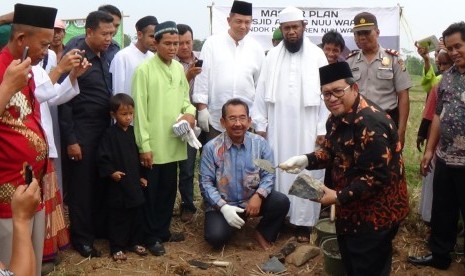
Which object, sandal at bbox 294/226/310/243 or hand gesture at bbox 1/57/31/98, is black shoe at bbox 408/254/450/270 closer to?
sandal at bbox 294/226/310/243

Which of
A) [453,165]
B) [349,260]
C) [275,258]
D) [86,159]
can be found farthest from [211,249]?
[453,165]

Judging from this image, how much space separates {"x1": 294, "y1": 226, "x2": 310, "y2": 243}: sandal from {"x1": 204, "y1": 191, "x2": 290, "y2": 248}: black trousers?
0.24 metres

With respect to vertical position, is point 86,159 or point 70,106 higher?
point 70,106

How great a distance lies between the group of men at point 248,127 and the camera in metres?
3.38

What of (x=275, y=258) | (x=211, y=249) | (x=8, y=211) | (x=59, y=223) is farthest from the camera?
(x=211, y=249)

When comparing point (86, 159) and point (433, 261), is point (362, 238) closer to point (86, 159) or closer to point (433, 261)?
point (433, 261)

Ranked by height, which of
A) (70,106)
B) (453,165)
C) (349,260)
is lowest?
(349,260)

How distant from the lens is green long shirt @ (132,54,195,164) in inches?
188

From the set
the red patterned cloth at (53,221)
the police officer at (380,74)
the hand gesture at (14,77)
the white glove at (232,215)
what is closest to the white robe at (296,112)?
the police officer at (380,74)

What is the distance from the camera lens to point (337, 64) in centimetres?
332

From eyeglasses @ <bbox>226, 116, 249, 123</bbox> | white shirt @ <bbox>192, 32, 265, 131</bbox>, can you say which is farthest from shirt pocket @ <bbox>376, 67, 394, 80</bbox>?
eyeglasses @ <bbox>226, 116, 249, 123</bbox>

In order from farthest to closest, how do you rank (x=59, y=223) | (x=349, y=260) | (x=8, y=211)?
(x=59, y=223) → (x=349, y=260) → (x=8, y=211)

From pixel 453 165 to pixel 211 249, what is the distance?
7.71ft

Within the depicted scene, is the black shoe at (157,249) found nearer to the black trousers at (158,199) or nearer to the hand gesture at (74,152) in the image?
the black trousers at (158,199)
